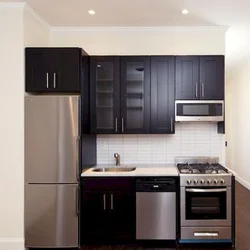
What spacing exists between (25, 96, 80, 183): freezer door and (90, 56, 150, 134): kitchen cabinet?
0.54 metres

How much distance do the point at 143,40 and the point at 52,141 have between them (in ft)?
6.77

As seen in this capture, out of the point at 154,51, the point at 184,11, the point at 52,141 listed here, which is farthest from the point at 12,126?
the point at 184,11

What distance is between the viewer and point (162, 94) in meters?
3.89

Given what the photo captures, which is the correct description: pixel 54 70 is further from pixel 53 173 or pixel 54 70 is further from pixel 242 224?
pixel 242 224

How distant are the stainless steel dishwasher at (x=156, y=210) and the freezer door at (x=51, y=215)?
80cm

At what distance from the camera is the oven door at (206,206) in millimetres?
3434

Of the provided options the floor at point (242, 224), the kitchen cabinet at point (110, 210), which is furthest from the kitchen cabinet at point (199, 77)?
the floor at point (242, 224)

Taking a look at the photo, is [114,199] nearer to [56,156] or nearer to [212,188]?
[56,156]

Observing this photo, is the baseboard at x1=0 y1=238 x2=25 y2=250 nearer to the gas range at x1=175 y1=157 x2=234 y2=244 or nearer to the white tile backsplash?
the white tile backsplash

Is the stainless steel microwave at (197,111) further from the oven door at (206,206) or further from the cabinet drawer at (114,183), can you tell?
the cabinet drawer at (114,183)

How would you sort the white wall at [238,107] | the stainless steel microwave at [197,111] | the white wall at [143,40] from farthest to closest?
the white wall at [238,107], the white wall at [143,40], the stainless steel microwave at [197,111]

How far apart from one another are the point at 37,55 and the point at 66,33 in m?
0.98

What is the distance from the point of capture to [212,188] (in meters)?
3.44

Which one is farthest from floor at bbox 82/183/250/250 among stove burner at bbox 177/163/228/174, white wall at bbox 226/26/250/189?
stove burner at bbox 177/163/228/174
